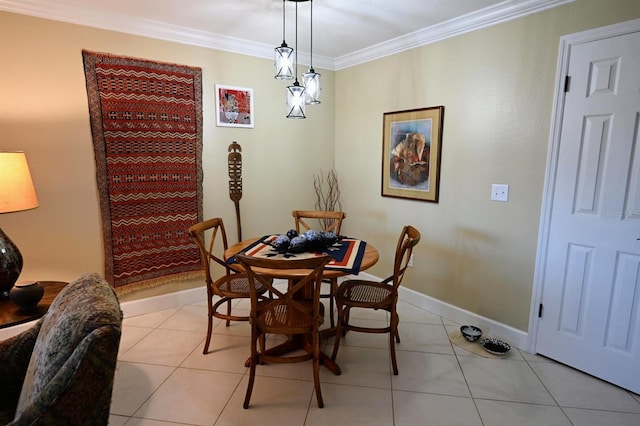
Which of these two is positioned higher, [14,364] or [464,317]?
[14,364]

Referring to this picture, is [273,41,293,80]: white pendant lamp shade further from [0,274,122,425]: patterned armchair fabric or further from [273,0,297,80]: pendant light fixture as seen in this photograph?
[0,274,122,425]: patterned armchair fabric

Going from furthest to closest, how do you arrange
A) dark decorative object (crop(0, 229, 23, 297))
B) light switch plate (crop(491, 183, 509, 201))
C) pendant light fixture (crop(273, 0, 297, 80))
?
light switch plate (crop(491, 183, 509, 201))
pendant light fixture (crop(273, 0, 297, 80))
dark decorative object (crop(0, 229, 23, 297))

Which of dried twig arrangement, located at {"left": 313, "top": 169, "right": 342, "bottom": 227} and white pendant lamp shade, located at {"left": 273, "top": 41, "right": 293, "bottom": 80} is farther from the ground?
white pendant lamp shade, located at {"left": 273, "top": 41, "right": 293, "bottom": 80}

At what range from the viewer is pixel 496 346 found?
2432 millimetres

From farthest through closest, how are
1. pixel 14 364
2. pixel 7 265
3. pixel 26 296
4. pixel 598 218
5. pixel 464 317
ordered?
1. pixel 464 317
2. pixel 598 218
3. pixel 7 265
4. pixel 26 296
5. pixel 14 364

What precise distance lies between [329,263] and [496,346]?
1.39 m

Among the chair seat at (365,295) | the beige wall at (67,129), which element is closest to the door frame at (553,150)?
the chair seat at (365,295)

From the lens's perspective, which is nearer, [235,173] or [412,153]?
[412,153]

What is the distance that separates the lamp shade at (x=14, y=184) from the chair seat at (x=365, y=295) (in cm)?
191

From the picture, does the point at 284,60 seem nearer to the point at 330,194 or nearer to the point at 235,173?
the point at 235,173

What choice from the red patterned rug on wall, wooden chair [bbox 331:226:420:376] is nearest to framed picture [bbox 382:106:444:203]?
wooden chair [bbox 331:226:420:376]

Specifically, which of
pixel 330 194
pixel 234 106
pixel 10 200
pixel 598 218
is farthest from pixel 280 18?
pixel 598 218

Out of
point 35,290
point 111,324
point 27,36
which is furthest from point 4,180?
point 111,324

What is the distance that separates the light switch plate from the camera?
249 cm
